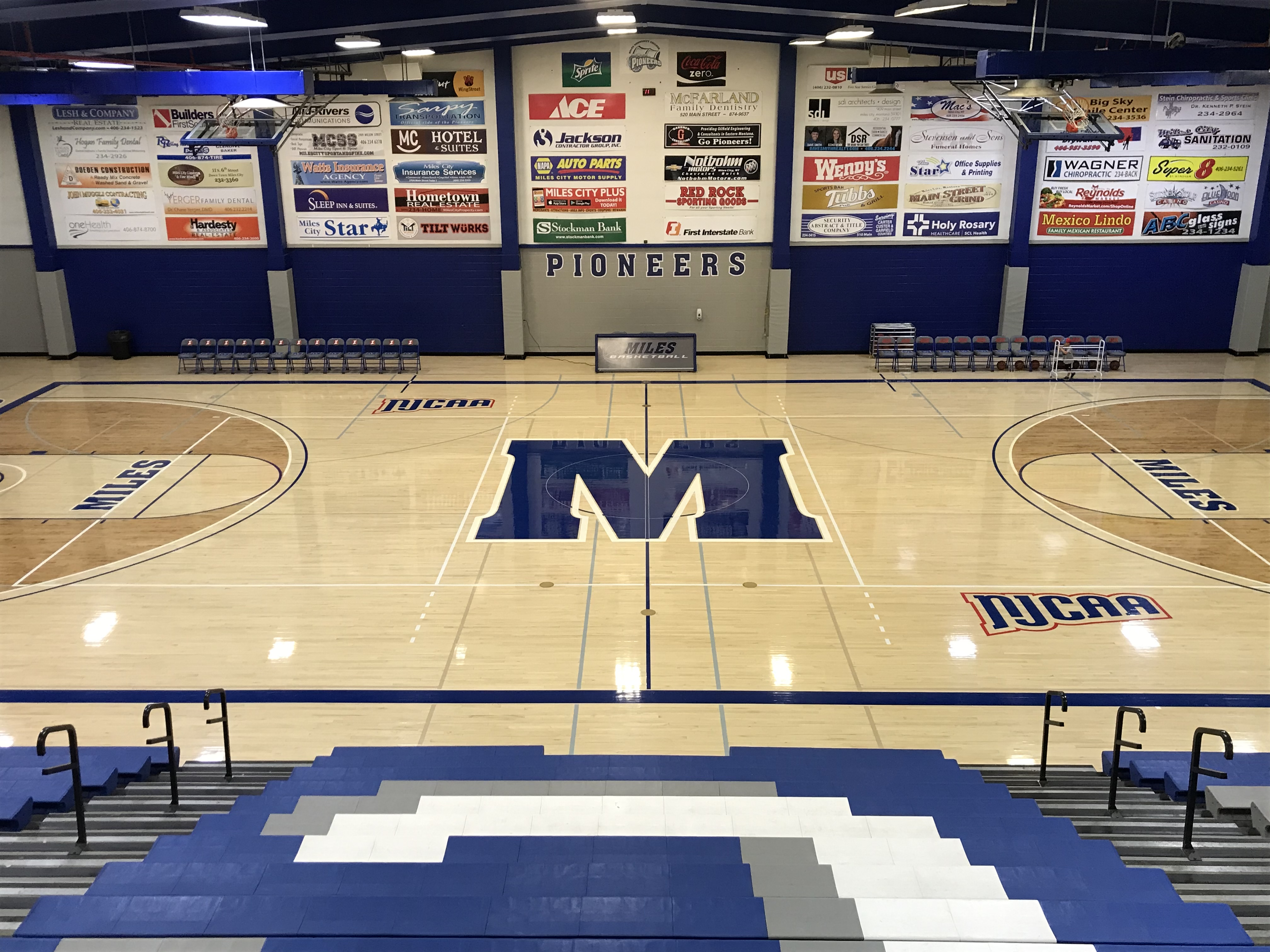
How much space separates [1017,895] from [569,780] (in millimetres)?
3790

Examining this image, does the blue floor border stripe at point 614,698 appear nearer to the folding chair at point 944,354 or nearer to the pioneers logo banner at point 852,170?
the folding chair at point 944,354

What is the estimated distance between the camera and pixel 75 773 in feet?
25.1

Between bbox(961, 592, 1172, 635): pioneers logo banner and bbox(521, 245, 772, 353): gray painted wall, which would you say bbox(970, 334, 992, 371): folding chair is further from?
bbox(961, 592, 1172, 635): pioneers logo banner

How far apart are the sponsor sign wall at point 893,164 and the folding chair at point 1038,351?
9.25 ft

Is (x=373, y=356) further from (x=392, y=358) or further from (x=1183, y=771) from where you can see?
(x=1183, y=771)

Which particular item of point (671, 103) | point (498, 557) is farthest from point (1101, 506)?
point (671, 103)

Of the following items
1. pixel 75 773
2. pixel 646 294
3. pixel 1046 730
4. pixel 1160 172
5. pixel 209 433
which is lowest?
pixel 209 433

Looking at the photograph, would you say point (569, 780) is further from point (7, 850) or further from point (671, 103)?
point (671, 103)

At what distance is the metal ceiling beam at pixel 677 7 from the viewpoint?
19.7 meters

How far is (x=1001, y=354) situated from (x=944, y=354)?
143 centimetres

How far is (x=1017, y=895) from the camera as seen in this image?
245 inches

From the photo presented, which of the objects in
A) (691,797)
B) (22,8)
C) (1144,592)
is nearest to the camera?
(691,797)

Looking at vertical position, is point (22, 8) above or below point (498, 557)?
above

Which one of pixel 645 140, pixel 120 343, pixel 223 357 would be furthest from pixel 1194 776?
pixel 120 343
